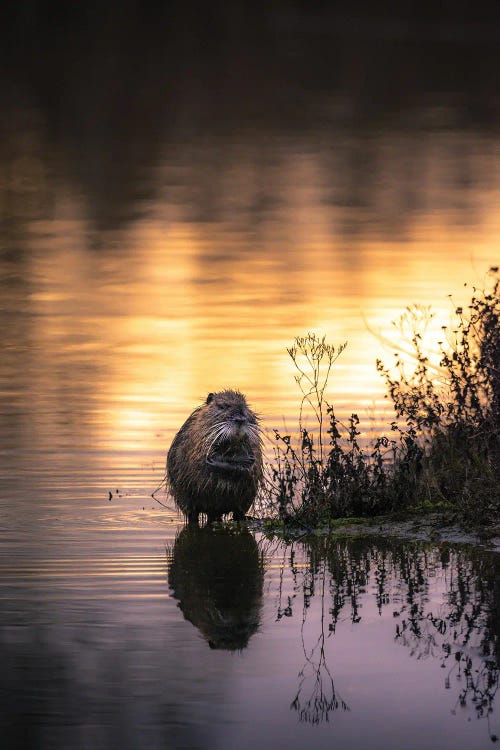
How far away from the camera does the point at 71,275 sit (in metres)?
26.3

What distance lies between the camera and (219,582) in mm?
9742

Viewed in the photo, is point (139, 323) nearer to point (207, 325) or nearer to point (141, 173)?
point (207, 325)

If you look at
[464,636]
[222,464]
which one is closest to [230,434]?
[222,464]

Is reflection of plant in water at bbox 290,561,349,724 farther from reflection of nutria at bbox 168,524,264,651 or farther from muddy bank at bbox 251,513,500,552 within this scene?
muddy bank at bbox 251,513,500,552

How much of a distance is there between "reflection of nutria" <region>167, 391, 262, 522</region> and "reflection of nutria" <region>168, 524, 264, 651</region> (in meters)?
0.65

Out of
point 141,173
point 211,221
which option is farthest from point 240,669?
point 141,173

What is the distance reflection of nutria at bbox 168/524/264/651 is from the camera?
8.37m

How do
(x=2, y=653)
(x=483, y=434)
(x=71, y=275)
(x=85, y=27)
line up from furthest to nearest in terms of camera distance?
(x=85, y=27) → (x=71, y=275) → (x=483, y=434) → (x=2, y=653)

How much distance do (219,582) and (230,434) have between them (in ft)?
10.5

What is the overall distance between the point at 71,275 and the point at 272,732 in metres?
20.2

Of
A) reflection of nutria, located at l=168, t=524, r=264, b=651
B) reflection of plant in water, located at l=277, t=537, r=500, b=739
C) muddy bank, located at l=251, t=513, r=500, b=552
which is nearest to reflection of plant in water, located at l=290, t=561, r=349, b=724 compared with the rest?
reflection of plant in water, located at l=277, t=537, r=500, b=739

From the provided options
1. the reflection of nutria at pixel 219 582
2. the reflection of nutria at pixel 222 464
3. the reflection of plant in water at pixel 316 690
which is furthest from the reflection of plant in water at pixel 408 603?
the reflection of nutria at pixel 222 464

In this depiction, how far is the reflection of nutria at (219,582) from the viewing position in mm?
8370

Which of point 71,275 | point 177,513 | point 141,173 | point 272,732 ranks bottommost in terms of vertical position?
point 272,732
